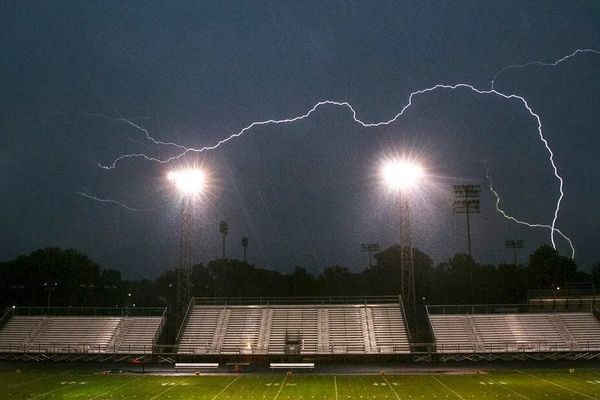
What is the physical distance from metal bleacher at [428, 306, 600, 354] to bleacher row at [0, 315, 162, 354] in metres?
19.7

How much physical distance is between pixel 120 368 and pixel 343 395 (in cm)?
1558

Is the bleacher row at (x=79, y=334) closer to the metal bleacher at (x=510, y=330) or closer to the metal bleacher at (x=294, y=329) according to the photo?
the metal bleacher at (x=294, y=329)

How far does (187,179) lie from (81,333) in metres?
13.2

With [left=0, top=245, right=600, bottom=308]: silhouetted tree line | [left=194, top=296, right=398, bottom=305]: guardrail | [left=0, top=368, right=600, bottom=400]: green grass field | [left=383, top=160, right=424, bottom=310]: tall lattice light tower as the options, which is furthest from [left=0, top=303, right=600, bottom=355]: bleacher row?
[left=0, top=245, right=600, bottom=308]: silhouetted tree line

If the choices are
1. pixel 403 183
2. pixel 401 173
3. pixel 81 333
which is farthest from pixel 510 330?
pixel 81 333

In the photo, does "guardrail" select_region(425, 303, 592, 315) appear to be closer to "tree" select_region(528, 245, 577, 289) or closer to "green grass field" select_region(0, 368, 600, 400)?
"green grass field" select_region(0, 368, 600, 400)

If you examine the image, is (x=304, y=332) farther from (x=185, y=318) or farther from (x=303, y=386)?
(x=303, y=386)

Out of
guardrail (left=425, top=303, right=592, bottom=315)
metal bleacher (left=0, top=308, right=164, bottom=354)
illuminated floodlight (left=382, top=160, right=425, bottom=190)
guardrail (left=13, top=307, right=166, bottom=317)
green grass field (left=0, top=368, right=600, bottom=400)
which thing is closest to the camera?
green grass field (left=0, top=368, right=600, bottom=400)

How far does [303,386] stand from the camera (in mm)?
26922

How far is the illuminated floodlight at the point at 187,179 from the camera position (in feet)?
134

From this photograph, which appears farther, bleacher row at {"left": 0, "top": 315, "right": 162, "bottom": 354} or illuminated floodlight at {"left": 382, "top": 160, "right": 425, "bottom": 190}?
bleacher row at {"left": 0, "top": 315, "right": 162, "bottom": 354}

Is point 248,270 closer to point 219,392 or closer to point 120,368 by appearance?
point 120,368

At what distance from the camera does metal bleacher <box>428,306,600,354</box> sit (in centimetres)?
3750

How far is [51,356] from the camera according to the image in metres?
38.6
